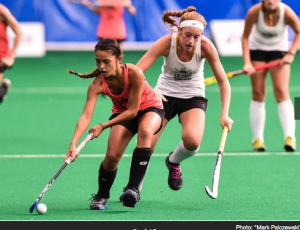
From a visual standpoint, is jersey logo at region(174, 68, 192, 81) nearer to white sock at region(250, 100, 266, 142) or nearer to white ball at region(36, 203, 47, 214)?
white ball at region(36, 203, 47, 214)

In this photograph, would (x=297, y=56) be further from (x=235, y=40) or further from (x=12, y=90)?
(x=12, y=90)

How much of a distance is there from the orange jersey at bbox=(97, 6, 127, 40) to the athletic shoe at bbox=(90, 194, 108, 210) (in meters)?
8.31

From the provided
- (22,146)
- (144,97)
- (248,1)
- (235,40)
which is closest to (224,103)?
(144,97)

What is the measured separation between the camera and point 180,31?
5992mm

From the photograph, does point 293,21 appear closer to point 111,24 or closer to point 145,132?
point 145,132

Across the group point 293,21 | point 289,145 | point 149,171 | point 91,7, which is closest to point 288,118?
point 289,145

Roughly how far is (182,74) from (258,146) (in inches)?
81.5

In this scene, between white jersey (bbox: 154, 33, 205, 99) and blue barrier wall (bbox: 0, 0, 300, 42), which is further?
blue barrier wall (bbox: 0, 0, 300, 42)

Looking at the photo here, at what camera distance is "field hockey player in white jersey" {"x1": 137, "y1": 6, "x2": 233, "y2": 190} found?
589 cm

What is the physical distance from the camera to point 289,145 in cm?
799

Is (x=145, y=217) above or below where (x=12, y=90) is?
below

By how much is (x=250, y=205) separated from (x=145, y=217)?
0.83 metres

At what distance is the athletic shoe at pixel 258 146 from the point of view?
8.09 m

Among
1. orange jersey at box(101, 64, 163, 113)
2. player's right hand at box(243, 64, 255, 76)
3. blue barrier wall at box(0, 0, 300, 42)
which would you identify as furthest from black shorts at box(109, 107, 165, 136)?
blue barrier wall at box(0, 0, 300, 42)
